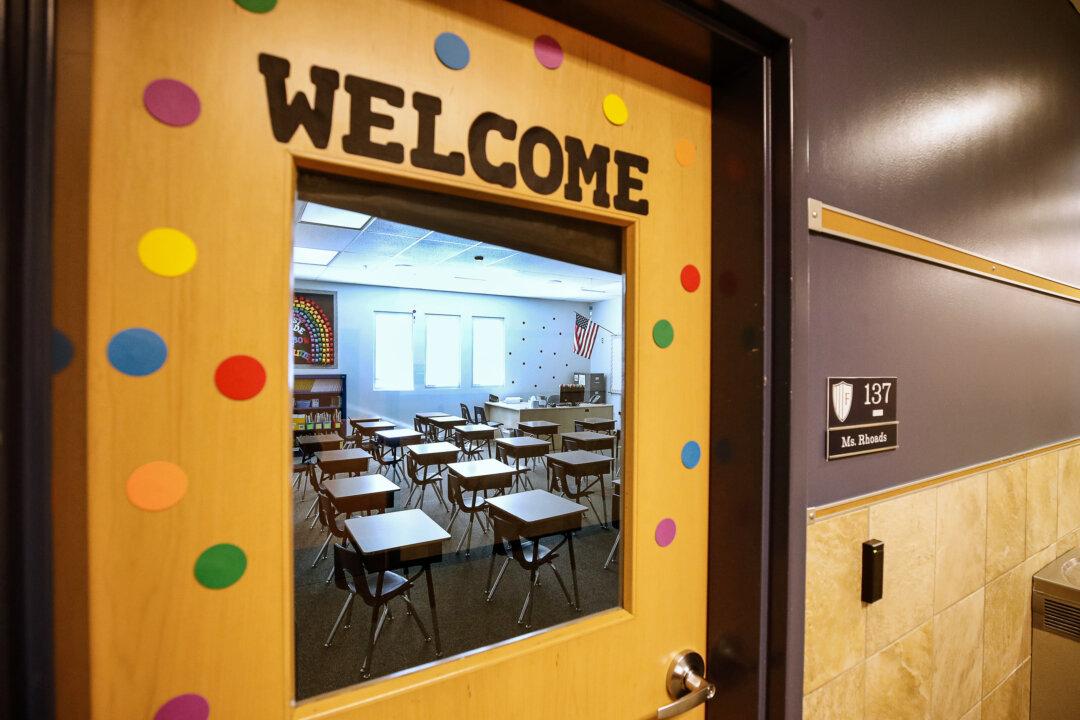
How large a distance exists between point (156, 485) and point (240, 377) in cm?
16

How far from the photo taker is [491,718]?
81 cm

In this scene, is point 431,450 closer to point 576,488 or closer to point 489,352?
point 576,488

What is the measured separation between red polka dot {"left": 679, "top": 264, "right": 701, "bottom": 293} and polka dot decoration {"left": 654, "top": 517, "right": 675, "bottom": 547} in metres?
0.50

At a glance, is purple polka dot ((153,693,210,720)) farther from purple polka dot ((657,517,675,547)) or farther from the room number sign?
the room number sign

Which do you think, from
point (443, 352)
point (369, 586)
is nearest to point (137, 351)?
point (369, 586)

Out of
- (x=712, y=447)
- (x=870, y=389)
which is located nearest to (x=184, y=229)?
(x=712, y=447)

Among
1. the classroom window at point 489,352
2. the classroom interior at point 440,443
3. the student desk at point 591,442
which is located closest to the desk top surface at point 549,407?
the classroom interior at point 440,443

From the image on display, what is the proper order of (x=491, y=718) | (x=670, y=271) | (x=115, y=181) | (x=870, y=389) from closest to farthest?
(x=115, y=181), (x=491, y=718), (x=670, y=271), (x=870, y=389)

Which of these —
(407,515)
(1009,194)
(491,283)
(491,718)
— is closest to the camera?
(491,718)

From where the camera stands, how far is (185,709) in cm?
60

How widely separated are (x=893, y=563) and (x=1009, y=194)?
1.42 metres

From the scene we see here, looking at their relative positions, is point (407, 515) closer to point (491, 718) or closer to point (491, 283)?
point (491, 718)

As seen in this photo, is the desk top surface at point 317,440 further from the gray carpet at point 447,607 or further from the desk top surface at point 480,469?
the desk top surface at point 480,469

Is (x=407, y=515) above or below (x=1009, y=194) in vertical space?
below
